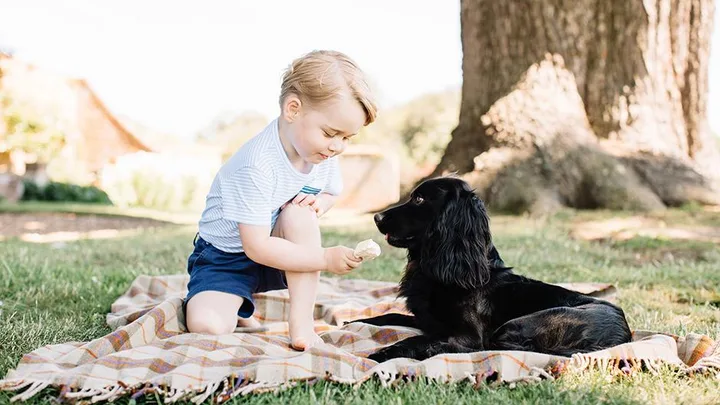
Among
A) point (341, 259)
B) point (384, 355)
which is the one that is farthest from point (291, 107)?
point (384, 355)

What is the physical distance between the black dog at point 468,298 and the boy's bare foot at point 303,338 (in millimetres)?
311

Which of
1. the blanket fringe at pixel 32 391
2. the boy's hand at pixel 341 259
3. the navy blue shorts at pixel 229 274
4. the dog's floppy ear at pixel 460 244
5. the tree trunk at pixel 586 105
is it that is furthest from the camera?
the tree trunk at pixel 586 105

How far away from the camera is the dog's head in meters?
2.90

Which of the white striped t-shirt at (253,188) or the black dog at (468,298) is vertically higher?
the white striped t-shirt at (253,188)

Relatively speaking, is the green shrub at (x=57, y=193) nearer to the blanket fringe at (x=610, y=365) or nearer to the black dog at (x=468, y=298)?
the black dog at (x=468, y=298)

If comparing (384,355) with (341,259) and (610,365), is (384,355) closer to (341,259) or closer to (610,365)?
(341,259)

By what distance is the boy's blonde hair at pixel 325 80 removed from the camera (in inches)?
106

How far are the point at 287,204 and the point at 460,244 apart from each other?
770 millimetres

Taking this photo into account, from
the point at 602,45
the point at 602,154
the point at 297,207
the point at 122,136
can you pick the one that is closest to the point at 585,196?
the point at 602,154

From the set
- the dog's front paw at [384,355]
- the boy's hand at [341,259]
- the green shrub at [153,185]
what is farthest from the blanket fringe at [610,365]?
the green shrub at [153,185]

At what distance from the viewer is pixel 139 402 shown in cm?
214

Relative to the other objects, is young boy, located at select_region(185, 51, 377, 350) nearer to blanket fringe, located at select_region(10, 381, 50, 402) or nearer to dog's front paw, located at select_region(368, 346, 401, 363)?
dog's front paw, located at select_region(368, 346, 401, 363)

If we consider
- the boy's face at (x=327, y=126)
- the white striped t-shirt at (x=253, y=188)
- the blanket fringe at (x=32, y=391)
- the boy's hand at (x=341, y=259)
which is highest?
the boy's face at (x=327, y=126)

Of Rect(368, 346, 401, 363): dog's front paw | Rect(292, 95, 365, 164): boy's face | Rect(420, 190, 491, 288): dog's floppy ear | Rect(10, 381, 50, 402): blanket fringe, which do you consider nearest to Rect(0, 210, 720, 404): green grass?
Rect(10, 381, 50, 402): blanket fringe
